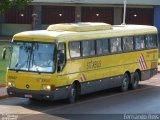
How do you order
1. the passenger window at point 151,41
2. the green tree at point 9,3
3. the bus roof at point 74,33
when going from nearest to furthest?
1. the bus roof at point 74,33
2. the green tree at point 9,3
3. the passenger window at point 151,41

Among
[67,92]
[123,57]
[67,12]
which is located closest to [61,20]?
[67,12]

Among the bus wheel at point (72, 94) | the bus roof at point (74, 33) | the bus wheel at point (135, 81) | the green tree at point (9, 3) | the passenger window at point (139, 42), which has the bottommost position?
the bus wheel at point (135, 81)

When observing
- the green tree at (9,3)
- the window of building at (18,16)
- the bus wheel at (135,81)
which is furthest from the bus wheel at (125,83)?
the window of building at (18,16)

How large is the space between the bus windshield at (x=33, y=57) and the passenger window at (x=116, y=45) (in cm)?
467

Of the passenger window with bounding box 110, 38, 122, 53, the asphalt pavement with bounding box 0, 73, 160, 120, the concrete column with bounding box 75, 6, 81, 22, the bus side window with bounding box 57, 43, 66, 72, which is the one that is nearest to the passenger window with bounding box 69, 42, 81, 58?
the bus side window with bounding box 57, 43, 66, 72

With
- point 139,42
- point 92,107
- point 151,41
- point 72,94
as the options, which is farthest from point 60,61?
point 151,41

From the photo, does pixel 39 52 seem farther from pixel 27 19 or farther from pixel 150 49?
pixel 27 19

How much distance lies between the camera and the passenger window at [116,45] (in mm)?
23422

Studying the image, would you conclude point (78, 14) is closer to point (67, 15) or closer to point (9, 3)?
point (67, 15)

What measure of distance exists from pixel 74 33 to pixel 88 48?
1163 mm

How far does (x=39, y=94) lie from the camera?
18938mm

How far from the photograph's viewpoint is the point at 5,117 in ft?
54.8

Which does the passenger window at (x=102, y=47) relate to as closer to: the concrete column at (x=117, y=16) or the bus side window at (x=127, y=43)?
the bus side window at (x=127, y=43)

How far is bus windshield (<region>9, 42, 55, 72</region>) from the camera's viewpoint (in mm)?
19234
